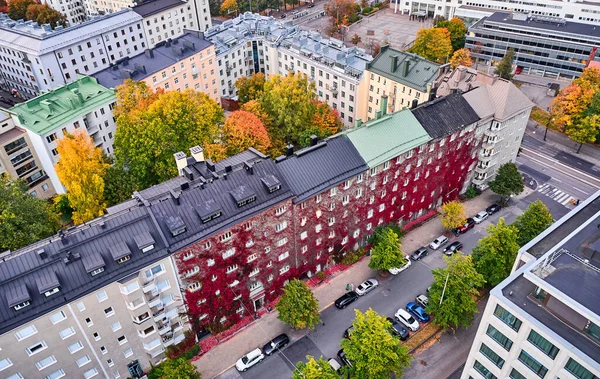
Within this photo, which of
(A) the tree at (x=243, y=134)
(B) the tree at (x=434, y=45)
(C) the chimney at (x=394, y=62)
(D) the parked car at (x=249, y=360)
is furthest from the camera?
(B) the tree at (x=434, y=45)

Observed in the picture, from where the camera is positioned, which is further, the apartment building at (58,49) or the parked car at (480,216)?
the apartment building at (58,49)

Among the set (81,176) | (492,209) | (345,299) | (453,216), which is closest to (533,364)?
(345,299)

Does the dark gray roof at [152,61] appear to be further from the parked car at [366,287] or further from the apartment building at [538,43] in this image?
the apartment building at [538,43]

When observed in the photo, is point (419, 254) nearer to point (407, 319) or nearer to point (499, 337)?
point (407, 319)

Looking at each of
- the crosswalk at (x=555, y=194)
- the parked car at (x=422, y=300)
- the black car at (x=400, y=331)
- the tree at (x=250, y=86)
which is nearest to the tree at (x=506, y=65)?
the crosswalk at (x=555, y=194)

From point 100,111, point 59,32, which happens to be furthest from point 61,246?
point 59,32

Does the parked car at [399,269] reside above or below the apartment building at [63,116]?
below

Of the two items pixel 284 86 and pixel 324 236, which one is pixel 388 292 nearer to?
pixel 324 236
